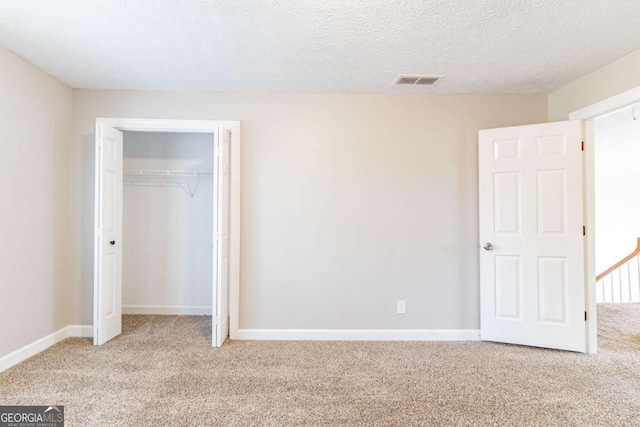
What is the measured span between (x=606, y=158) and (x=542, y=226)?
4376 mm

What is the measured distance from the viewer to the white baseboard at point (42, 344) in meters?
2.59

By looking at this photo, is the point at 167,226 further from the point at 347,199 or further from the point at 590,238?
the point at 590,238

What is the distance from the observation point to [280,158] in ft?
11.0

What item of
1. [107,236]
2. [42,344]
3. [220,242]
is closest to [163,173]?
[107,236]

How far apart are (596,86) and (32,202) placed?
4.93 meters

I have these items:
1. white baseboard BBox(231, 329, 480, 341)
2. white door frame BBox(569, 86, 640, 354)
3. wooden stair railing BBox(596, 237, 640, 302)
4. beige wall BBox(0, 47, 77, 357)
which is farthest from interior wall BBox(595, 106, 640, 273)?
beige wall BBox(0, 47, 77, 357)

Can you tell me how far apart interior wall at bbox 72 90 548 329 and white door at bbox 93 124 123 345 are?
290 millimetres

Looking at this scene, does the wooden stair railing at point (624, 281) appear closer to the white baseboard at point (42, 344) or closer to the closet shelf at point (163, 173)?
the closet shelf at point (163, 173)

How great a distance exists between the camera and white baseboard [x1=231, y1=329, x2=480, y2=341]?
3.30 m

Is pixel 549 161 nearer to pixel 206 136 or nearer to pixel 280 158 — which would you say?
pixel 280 158

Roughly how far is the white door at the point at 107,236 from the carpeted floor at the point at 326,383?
0.26m

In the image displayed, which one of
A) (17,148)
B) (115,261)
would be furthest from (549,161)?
(17,148)

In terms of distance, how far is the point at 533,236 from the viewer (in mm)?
3098

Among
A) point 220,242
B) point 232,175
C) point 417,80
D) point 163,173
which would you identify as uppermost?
point 417,80
